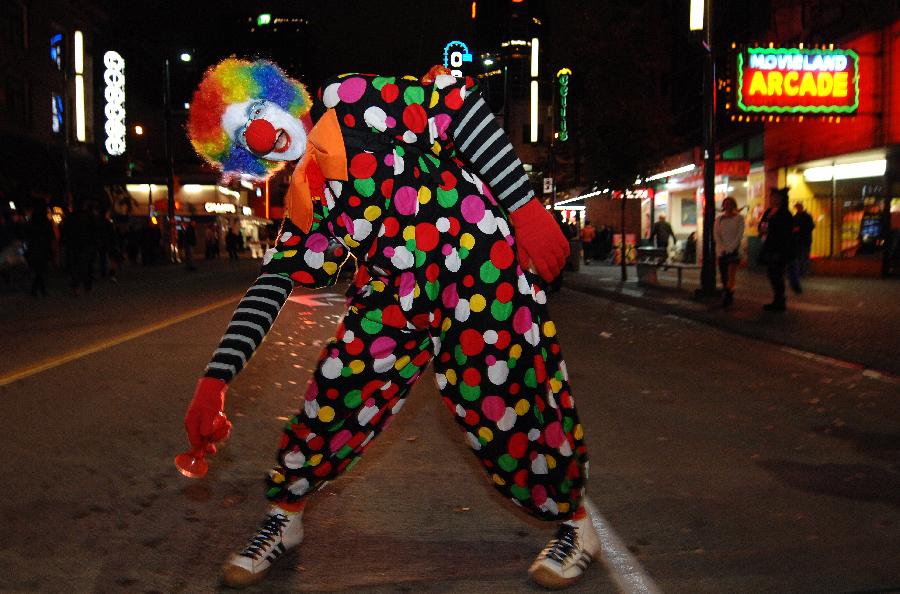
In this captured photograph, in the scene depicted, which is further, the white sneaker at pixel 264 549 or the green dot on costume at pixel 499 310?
the white sneaker at pixel 264 549

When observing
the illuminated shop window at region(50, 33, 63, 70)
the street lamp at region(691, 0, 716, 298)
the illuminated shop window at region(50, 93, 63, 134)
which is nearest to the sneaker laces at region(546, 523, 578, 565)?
the street lamp at region(691, 0, 716, 298)

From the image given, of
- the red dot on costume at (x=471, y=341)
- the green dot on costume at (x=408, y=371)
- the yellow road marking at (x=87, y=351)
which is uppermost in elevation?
the red dot on costume at (x=471, y=341)

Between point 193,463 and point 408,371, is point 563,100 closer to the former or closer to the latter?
point 408,371

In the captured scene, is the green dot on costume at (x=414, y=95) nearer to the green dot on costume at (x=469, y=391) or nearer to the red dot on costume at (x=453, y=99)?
the red dot on costume at (x=453, y=99)

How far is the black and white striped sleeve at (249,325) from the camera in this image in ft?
8.57

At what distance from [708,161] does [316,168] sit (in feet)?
46.0

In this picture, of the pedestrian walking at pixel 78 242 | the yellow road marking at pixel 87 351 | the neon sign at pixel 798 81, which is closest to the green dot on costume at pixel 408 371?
the yellow road marking at pixel 87 351

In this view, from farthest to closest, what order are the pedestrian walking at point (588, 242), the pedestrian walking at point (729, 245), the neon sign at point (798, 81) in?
the pedestrian walking at point (588, 242) → the neon sign at point (798, 81) → the pedestrian walking at point (729, 245)

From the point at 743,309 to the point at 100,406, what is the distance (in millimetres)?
9917

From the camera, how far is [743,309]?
1348cm

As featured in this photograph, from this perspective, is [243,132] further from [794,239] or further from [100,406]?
[794,239]

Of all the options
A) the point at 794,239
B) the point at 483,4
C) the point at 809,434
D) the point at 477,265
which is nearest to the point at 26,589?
the point at 477,265

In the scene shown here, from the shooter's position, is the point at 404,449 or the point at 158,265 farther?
the point at 158,265

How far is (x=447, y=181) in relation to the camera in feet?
8.61
